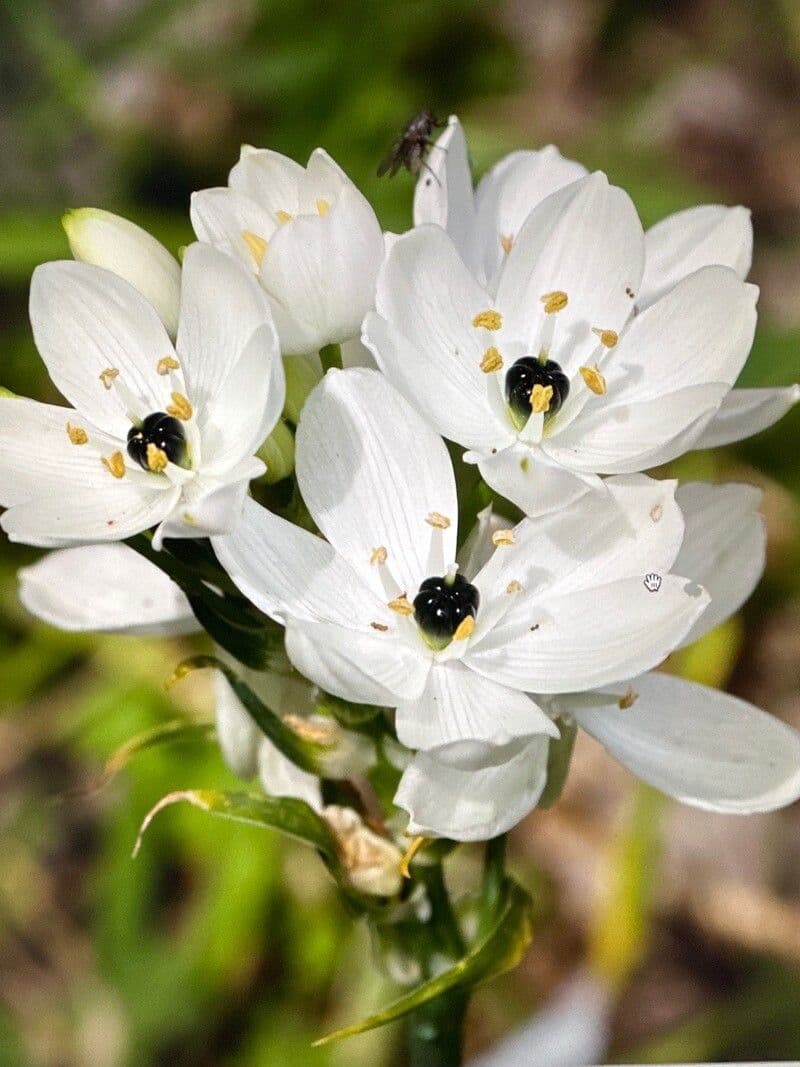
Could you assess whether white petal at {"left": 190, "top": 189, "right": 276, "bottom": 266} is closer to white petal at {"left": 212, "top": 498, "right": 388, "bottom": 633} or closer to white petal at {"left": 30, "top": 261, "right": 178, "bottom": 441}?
white petal at {"left": 30, "top": 261, "right": 178, "bottom": 441}

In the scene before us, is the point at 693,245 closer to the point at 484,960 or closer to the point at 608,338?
the point at 608,338

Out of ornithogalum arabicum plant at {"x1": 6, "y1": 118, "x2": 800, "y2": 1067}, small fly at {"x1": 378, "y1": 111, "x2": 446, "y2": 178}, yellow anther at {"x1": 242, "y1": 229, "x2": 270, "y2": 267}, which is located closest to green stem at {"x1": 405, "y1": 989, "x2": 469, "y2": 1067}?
ornithogalum arabicum plant at {"x1": 6, "y1": 118, "x2": 800, "y2": 1067}

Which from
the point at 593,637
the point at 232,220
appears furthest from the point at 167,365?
the point at 593,637

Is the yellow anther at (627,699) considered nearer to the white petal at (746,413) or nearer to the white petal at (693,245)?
the white petal at (746,413)

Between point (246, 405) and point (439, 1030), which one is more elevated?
point (246, 405)

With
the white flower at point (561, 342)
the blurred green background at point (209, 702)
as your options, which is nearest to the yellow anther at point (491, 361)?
the white flower at point (561, 342)

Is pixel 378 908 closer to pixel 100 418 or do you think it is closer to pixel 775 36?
pixel 100 418

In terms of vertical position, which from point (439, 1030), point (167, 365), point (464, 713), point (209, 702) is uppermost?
point (167, 365)
